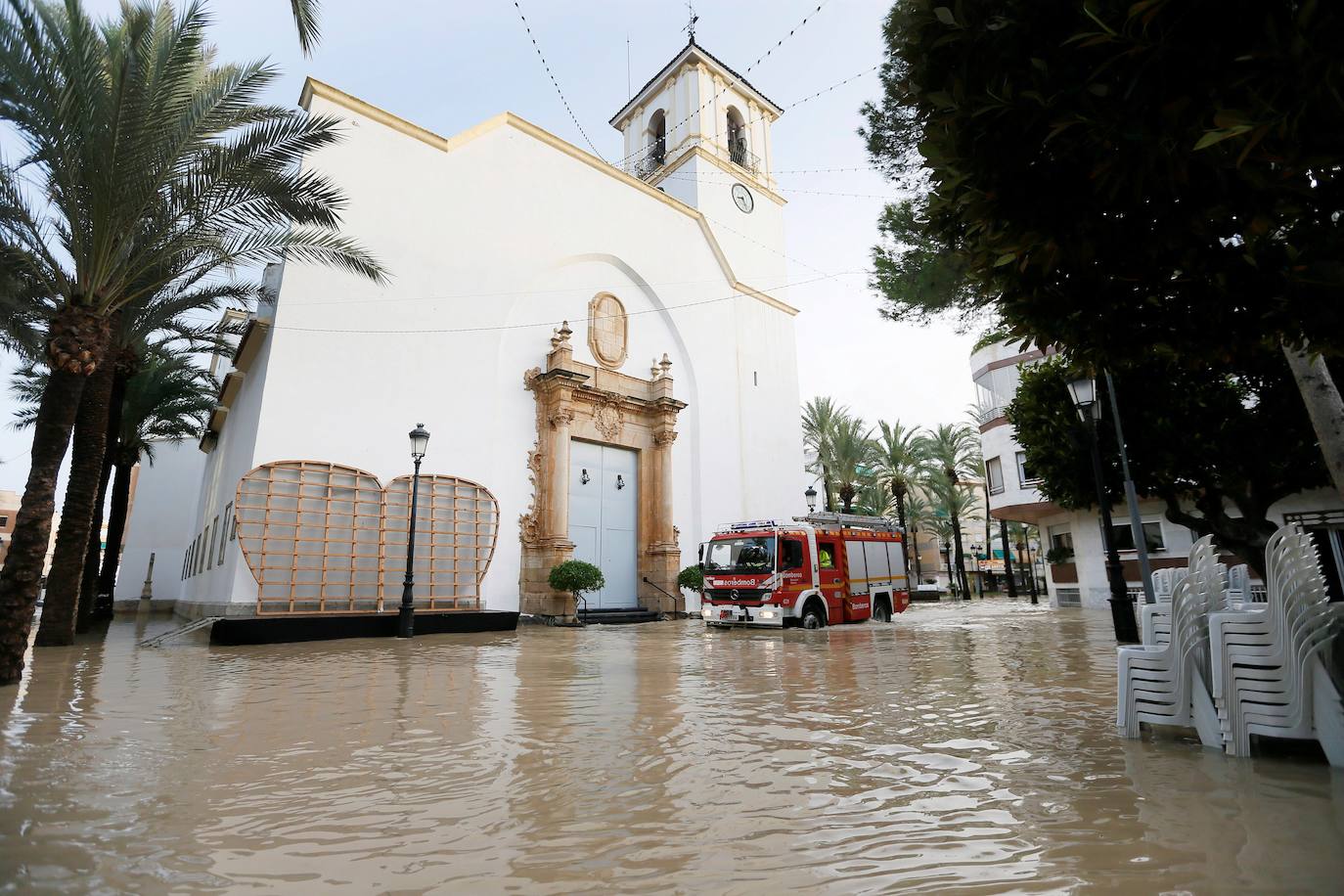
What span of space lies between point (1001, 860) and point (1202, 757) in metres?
2.19

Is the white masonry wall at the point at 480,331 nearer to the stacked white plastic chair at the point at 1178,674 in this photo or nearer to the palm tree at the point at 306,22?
the palm tree at the point at 306,22

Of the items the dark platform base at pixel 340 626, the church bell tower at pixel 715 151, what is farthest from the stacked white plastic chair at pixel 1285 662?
the church bell tower at pixel 715 151

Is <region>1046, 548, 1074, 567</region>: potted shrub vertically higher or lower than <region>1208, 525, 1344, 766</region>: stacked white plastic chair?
higher

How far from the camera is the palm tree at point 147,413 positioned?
20172mm

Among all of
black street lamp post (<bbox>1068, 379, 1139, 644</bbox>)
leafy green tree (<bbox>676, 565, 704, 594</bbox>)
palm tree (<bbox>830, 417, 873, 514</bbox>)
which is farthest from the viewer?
palm tree (<bbox>830, 417, 873, 514</bbox>)

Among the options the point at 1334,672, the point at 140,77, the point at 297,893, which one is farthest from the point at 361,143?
the point at 1334,672

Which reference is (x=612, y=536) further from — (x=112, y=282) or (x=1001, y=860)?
(x=1001, y=860)

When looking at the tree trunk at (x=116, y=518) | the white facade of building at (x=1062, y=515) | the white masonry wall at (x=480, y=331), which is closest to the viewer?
the white masonry wall at (x=480, y=331)

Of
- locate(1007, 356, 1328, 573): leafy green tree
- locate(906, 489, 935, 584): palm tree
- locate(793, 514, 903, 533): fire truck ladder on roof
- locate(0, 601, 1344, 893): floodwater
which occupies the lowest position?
locate(0, 601, 1344, 893): floodwater

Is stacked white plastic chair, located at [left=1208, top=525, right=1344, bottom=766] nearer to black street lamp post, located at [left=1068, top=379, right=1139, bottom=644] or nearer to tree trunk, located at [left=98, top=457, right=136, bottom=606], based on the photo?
black street lamp post, located at [left=1068, top=379, right=1139, bottom=644]

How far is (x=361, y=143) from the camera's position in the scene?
16.0 meters

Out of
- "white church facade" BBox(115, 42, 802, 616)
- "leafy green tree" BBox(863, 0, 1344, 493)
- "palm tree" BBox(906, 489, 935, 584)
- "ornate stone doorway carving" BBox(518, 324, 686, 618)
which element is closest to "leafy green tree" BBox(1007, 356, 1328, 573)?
"leafy green tree" BBox(863, 0, 1344, 493)

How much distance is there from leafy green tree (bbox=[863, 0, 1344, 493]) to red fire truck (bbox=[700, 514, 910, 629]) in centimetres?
1056

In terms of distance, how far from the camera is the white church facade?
46.9 feet
